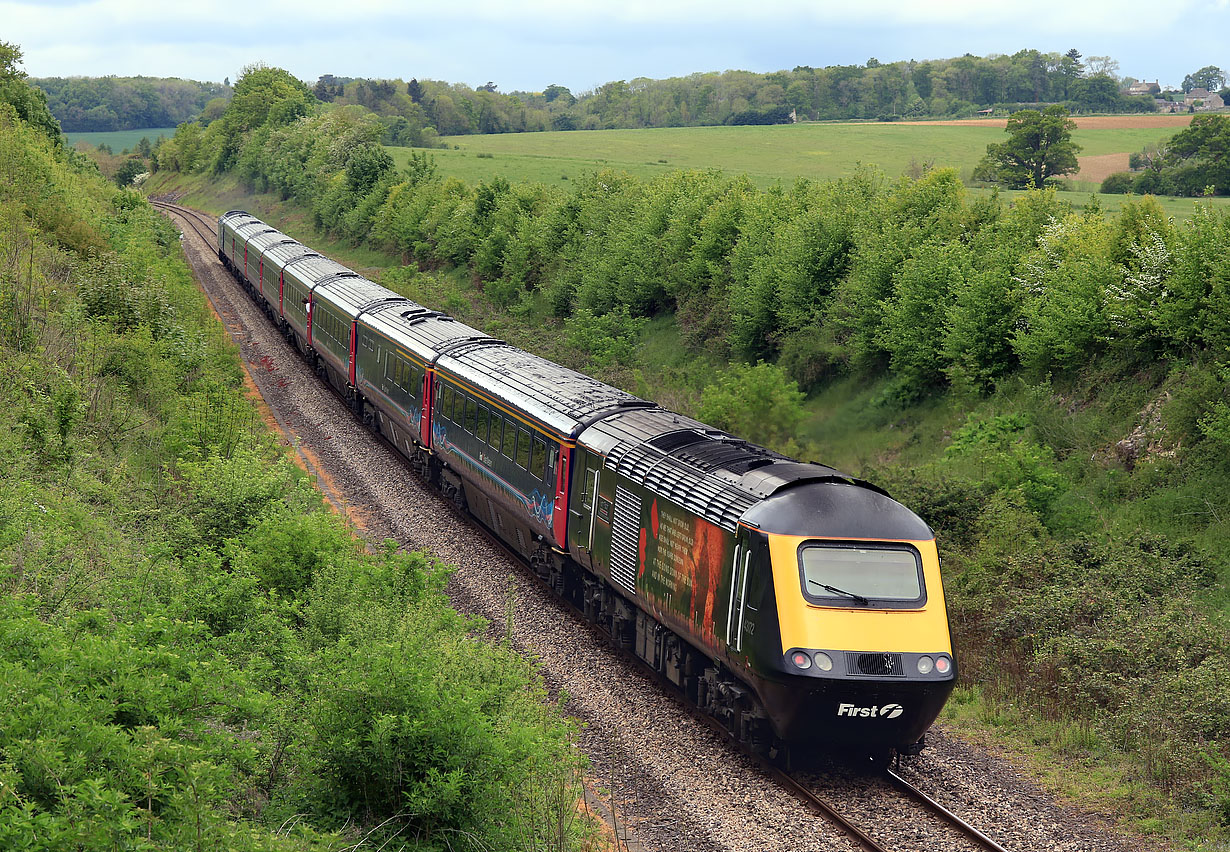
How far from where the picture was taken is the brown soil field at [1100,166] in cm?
5778

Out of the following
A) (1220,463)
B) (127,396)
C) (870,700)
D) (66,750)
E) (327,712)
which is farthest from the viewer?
(127,396)

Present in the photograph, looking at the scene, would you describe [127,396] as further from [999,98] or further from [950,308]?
[999,98]

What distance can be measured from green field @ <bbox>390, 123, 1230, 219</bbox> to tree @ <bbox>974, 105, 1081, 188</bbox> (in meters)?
2.17

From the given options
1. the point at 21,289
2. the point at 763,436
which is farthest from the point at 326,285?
the point at 763,436

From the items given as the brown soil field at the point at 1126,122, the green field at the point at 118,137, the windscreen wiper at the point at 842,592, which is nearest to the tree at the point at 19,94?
the windscreen wiper at the point at 842,592

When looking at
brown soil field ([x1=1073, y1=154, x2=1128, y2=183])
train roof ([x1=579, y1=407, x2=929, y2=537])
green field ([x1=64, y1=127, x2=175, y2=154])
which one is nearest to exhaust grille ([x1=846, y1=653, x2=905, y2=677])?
train roof ([x1=579, y1=407, x2=929, y2=537])

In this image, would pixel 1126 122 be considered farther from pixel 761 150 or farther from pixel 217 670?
pixel 217 670

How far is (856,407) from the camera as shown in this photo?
27.8 m

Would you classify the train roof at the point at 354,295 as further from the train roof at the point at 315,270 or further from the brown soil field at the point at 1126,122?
the brown soil field at the point at 1126,122

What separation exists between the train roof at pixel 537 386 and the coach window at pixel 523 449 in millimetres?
432

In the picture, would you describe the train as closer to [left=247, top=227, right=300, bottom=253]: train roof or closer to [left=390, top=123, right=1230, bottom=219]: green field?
[left=247, top=227, right=300, bottom=253]: train roof

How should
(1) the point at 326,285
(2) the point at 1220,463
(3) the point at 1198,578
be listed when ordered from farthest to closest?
(1) the point at 326,285 < (2) the point at 1220,463 < (3) the point at 1198,578

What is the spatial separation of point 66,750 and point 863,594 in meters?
7.63

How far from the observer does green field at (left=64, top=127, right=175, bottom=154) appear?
14625 centimetres
